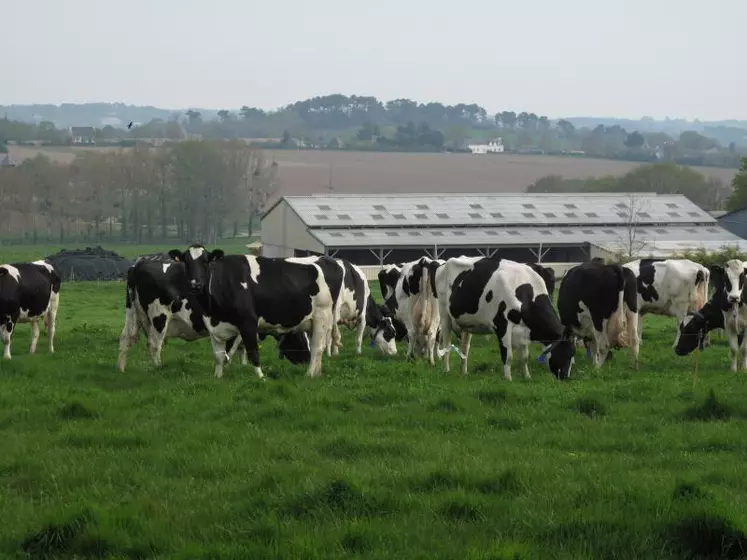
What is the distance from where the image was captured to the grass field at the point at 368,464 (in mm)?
9297

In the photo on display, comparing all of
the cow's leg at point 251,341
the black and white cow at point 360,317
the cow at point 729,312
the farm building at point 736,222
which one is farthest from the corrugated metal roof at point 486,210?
the cow's leg at point 251,341

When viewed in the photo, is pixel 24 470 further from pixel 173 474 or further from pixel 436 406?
pixel 436 406

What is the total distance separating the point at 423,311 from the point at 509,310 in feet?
10.3

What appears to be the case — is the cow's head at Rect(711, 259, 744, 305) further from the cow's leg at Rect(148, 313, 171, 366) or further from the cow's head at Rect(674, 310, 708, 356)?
the cow's leg at Rect(148, 313, 171, 366)

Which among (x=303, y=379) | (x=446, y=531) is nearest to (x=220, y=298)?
(x=303, y=379)

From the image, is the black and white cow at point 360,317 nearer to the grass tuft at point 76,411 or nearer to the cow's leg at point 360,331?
the cow's leg at point 360,331

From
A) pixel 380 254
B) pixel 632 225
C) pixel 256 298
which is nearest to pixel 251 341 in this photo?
pixel 256 298

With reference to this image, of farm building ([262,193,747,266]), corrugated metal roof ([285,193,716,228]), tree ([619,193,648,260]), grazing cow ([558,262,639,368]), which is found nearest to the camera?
grazing cow ([558,262,639,368])

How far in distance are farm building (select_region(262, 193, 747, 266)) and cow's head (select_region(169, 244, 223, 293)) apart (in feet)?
140

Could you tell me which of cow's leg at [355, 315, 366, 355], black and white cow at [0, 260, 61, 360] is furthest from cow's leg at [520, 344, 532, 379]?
black and white cow at [0, 260, 61, 360]

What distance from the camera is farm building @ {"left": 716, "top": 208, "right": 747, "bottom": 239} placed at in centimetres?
7294

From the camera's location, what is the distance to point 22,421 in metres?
14.7

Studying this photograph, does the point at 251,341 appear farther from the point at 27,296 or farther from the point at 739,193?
the point at 739,193

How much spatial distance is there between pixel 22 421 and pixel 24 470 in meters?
2.93
